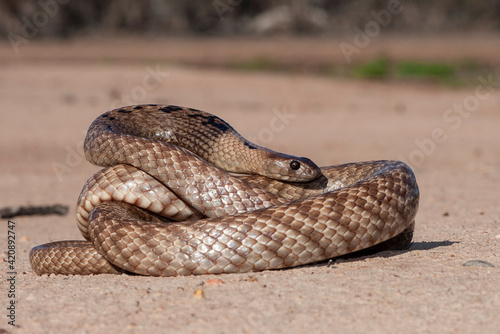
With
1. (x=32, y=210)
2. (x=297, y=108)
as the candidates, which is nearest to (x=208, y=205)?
(x=32, y=210)

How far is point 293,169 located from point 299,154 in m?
9.00

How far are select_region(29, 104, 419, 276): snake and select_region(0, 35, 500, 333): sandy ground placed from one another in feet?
0.55

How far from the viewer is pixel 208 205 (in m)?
5.44

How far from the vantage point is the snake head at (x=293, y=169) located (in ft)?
19.4

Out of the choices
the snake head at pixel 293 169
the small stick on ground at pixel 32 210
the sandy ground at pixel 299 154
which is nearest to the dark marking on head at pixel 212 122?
the snake head at pixel 293 169

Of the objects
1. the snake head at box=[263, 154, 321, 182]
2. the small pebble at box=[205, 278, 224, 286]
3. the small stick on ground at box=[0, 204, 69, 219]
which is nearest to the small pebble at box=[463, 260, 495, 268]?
the snake head at box=[263, 154, 321, 182]

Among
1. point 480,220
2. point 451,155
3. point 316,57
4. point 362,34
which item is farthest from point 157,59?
point 480,220

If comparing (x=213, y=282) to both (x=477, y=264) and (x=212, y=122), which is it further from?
(x=212, y=122)

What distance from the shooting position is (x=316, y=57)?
36.4 m

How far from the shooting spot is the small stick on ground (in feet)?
29.8

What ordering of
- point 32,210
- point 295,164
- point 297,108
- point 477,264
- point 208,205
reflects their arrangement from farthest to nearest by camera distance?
point 297,108 < point 32,210 < point 295,164 < point 208,205 < point 477,264

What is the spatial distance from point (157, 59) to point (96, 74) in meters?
9.45

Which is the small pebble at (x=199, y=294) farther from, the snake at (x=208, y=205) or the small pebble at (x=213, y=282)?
the snake at (x=208, y=205)

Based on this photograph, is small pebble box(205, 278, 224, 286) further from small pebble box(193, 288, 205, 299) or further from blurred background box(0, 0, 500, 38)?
blurred background box(0, 0, 500, 38)
